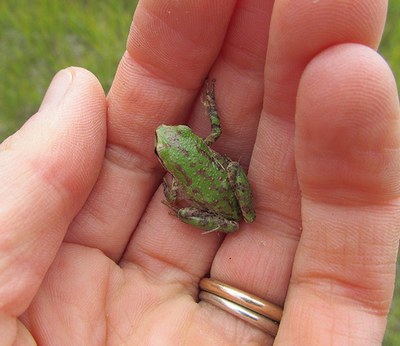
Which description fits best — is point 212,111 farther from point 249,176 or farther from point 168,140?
point 249,176

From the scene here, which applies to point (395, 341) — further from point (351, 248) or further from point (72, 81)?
point (72, 81)

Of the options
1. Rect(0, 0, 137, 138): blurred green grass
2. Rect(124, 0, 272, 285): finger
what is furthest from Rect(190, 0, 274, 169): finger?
Rect(0, 0, 137, 138): blurred green grass

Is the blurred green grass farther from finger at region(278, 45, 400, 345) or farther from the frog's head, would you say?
finger at region(278, 45, 400, 345)

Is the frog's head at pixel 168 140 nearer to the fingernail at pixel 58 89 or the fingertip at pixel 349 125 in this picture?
the fingernail at pixel 58 89

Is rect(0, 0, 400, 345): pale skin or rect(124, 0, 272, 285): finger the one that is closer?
rect(0, 0, 400, 345): pale skin

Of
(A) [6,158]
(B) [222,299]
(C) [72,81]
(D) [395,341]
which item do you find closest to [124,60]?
(C) [72,81]

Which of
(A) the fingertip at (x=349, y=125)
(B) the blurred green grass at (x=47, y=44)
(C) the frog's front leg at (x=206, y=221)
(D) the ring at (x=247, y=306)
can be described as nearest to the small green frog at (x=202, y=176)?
(C) the frog's front leg at (x=206, y=221)
